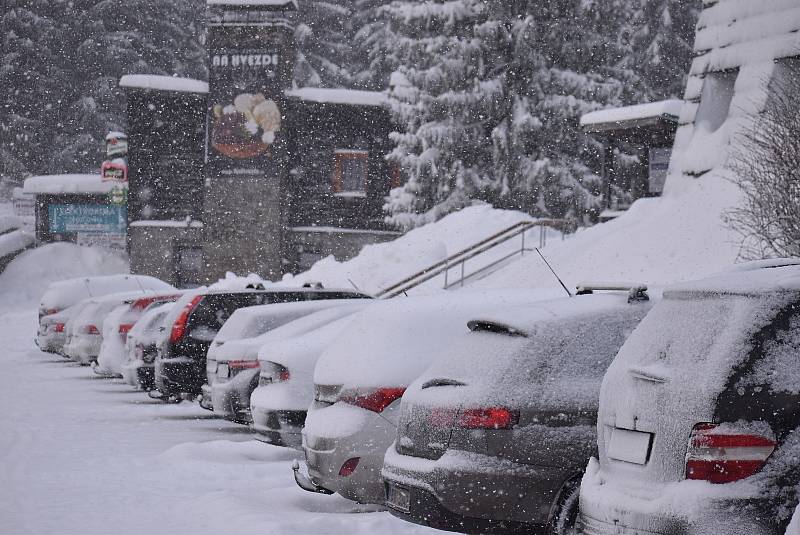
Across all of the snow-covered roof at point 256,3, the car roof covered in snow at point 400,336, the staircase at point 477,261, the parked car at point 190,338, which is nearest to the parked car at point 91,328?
the staircase at point 477,261

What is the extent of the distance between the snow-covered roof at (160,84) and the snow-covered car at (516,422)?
111 feet

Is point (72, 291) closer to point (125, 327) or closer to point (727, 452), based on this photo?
point (125, 327)

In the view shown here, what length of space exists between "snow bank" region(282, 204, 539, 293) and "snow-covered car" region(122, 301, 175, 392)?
11185 millimetres

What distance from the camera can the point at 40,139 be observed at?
194 feet

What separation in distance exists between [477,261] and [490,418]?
21.5 metres

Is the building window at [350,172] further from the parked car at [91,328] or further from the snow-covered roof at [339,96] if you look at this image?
the parked car at [91,328]

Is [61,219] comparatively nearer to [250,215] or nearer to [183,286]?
[183,286]

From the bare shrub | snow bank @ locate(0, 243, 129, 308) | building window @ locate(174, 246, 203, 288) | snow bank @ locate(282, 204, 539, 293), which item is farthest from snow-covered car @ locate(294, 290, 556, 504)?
snow bank @ locate(0, 243, 129, 308)

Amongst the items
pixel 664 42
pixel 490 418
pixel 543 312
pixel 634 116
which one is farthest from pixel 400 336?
pixel 664 42

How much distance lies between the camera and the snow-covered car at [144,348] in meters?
15.9

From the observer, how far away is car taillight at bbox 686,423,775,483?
455cm

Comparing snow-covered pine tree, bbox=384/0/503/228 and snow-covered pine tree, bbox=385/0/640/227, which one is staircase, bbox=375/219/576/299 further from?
snow-covered pine tree, bbox=384/0/503/228

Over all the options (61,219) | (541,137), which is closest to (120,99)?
(61,219)

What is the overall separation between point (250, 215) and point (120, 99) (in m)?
22.3
